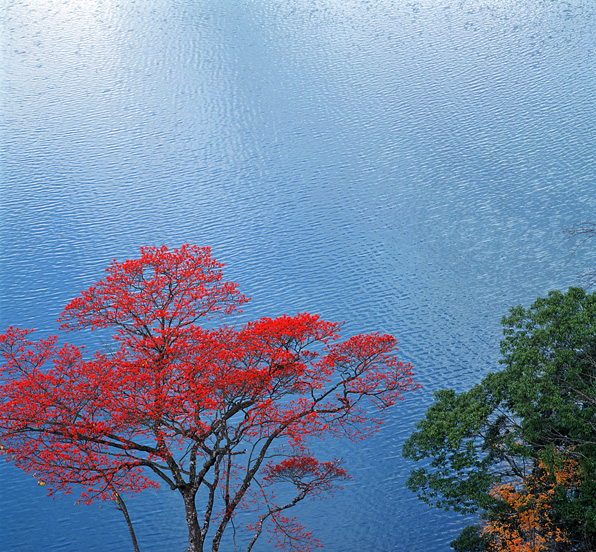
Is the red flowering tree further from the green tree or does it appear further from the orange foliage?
the orange foliage

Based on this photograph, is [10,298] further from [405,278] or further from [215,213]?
[405,278]

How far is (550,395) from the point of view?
6742mm

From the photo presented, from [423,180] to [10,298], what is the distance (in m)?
10.2

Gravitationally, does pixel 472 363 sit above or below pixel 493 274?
below

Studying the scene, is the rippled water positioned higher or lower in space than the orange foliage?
higher

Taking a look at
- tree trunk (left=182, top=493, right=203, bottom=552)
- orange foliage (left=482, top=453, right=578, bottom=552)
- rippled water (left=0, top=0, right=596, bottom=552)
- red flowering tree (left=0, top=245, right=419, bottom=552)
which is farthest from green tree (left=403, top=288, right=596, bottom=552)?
tree trunk (left=182, top=493, right=203, bottom=552)

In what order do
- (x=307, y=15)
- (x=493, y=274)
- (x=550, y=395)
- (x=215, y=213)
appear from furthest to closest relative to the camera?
1. (x=307, y=15)
2. (x=215, y=213)
3. (x=493, y=274)
4. (x=550, y=395)

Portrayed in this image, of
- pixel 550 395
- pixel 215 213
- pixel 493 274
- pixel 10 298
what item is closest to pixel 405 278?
pixel 493 274

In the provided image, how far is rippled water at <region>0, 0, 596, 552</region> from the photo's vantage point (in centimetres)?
1073

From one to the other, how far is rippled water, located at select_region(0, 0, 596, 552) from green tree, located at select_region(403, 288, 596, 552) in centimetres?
210

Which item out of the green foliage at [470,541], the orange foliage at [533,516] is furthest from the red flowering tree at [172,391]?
the orange foliage at [533,516]

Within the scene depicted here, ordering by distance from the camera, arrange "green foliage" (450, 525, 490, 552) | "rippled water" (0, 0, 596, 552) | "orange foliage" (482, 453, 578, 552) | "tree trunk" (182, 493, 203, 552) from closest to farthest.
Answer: "tree trunk" (182, 493, 203, 552) → "orange foliage" (482, 453, 578, 552) → "green foliage" (450, 525, 490, 552) → "rippled water" (0, 0, 596, 552)

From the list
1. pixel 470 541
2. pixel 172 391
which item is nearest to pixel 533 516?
pixel 470 541

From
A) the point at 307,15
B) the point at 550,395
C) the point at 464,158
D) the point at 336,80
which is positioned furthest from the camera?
the point at 307,15
